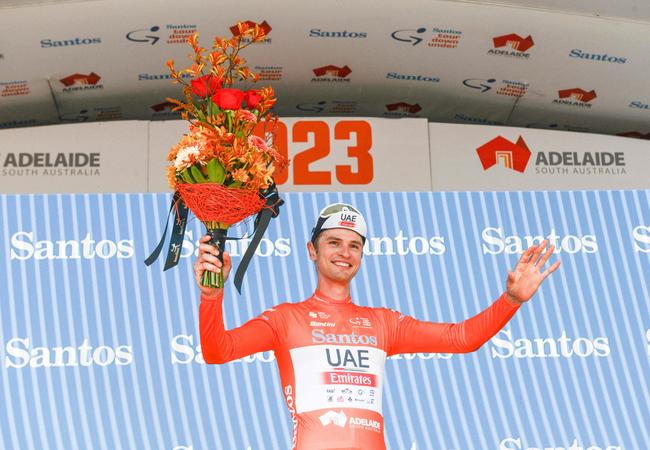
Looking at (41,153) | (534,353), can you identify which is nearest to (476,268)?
(534,353)

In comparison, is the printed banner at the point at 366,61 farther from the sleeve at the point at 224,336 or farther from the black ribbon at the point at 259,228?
the sleeve at the point at 224,336

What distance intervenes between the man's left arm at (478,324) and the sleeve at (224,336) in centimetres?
44

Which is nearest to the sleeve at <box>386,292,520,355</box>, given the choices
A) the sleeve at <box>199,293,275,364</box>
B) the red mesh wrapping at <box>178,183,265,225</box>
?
the sleeve at <box>199,293,275,364</box>

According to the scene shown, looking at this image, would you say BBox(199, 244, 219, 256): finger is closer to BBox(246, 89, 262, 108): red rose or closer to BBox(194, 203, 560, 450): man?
BBox(194, 203, 560, 450): man

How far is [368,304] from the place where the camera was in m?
5.56

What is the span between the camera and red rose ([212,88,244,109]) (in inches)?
124

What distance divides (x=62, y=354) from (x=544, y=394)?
254 centimetres

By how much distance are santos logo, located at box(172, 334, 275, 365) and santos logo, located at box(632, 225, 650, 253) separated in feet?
7.16

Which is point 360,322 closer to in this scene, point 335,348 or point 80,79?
point 335,348

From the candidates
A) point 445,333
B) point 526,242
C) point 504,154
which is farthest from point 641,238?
point 445,333

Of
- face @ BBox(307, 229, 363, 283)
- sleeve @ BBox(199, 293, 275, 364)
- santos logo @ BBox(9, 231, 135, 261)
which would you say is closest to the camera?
sleeve @ BBox(199, 293, 275, 364)

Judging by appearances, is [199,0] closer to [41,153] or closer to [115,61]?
[115,61]

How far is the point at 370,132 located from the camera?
630 centimetres

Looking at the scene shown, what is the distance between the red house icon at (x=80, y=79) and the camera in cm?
634
